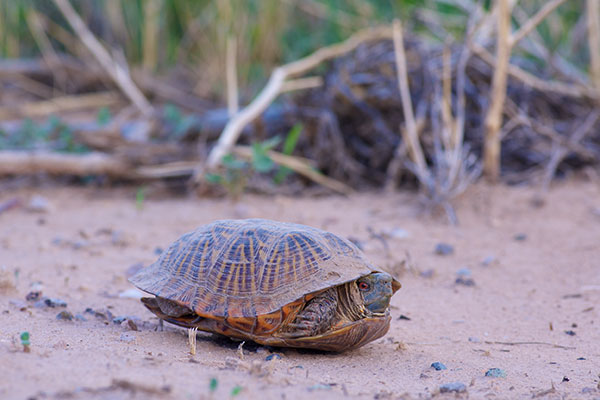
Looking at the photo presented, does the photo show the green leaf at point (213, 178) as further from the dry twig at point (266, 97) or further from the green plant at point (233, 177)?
the dry twig at point (266, 97)

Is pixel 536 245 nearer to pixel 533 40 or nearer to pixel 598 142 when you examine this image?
pixel 598 142

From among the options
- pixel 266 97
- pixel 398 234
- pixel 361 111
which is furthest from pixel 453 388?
pixel 361 111

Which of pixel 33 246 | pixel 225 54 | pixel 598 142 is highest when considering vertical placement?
pixel 225 54

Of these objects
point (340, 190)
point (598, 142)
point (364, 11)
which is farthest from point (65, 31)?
point (598, 142)

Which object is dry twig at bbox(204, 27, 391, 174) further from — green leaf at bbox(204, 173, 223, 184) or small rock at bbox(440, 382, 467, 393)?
small rock at bbox(440, 382, 467, 393)

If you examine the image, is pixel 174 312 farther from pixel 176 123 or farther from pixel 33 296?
pixel 176 123

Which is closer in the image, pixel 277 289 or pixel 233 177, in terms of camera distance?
pixel 277 289
